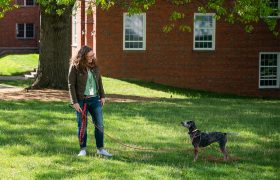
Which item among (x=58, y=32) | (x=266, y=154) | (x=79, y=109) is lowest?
(x=266, y=154)

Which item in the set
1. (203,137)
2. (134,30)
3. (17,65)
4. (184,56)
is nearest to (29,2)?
(17,65)

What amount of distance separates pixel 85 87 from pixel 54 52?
13845 millimetres

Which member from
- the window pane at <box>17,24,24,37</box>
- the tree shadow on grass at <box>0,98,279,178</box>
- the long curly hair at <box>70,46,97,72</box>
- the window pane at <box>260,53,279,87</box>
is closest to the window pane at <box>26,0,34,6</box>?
the window pane at <box>17,24,24,37</box>

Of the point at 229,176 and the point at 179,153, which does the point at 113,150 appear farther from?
the point at 229,176

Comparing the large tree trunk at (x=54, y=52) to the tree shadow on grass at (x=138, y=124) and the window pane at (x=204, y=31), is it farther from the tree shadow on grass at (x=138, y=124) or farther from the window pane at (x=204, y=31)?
the window pane at (x=204, y=31)

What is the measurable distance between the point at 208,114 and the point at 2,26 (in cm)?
3798

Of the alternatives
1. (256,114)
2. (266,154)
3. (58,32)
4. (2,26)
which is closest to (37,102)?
(58,32)

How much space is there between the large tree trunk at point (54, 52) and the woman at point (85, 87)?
13.3m

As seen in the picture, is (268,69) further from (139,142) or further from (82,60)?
(82,60)

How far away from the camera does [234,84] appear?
33.5 meters

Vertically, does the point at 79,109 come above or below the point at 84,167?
above

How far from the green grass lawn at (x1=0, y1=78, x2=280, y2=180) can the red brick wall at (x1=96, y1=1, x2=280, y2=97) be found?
41.8ft

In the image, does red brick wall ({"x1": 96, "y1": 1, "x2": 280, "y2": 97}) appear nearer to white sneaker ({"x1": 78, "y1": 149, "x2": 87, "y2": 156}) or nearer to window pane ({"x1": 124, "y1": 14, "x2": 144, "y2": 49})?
window pane ({"x1": 124, "y1": 14, "x2": 144, "y2": 49})

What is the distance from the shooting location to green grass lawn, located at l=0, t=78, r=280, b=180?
29.4ft
